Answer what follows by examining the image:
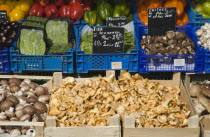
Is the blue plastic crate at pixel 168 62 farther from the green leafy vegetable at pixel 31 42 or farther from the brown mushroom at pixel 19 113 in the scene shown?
the brown mushroom at pixel 19 113

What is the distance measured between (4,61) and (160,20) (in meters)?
2.17

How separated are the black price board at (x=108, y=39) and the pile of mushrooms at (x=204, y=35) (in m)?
1.11

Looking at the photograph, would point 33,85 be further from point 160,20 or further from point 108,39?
point 160,20

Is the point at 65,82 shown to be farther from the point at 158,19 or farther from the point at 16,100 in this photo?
the point at 158,19

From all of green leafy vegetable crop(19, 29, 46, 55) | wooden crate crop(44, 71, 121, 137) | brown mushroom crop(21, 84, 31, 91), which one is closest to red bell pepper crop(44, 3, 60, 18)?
green leafy vegetable crop(19, 29, 46, 55)

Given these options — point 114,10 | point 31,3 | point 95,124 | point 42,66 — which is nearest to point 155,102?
point 95,124

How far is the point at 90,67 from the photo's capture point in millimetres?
5500

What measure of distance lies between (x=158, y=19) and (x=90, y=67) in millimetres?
1164

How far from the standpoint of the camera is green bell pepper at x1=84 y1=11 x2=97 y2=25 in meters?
6.23

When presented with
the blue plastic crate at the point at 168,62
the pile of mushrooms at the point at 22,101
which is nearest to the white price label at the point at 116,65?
the blue plastic crate at the point at 168,62

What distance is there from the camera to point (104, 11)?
627 cm

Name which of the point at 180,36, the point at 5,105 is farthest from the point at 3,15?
the point at 180,36

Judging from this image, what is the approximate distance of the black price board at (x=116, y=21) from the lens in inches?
231

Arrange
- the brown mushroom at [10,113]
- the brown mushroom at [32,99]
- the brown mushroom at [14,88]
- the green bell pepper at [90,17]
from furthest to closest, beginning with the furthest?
the green bell pepper at [90,17]
the brown mushroom at [14,88]
the brown mushroom at [32,99]
the brown mushroom at [10,113]
